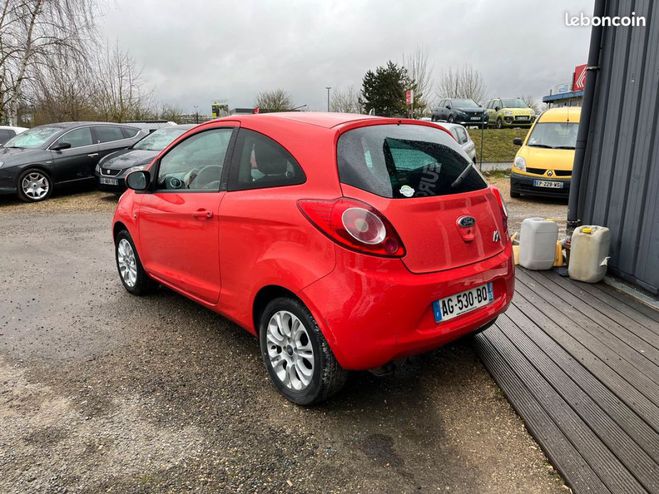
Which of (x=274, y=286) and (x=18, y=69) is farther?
(x=18, y=69)

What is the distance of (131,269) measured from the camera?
4691 mm

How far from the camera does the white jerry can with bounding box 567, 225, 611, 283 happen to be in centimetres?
486

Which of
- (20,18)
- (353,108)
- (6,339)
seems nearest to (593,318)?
(6,339)

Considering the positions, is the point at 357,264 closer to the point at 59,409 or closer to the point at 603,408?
the point at 603,408

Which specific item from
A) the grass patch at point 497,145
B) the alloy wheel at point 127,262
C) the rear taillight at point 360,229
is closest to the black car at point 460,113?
the grass patch at point 497,145

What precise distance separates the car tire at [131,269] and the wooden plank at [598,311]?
3860 mm

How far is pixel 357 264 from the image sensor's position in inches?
95.3

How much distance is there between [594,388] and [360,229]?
1.80 meters

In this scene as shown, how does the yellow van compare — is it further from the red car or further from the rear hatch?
the rear hatch

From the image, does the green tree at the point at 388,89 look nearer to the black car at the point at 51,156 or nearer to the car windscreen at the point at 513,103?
the car windscreen at the point at 513,103

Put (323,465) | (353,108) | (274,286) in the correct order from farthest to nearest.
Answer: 1. (353,108)
2. (274,286)
3. (323,465)

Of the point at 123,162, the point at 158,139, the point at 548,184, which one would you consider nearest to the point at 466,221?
the point at 548,184

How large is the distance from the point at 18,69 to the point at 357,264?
21.1m

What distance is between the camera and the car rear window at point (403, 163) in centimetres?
259
